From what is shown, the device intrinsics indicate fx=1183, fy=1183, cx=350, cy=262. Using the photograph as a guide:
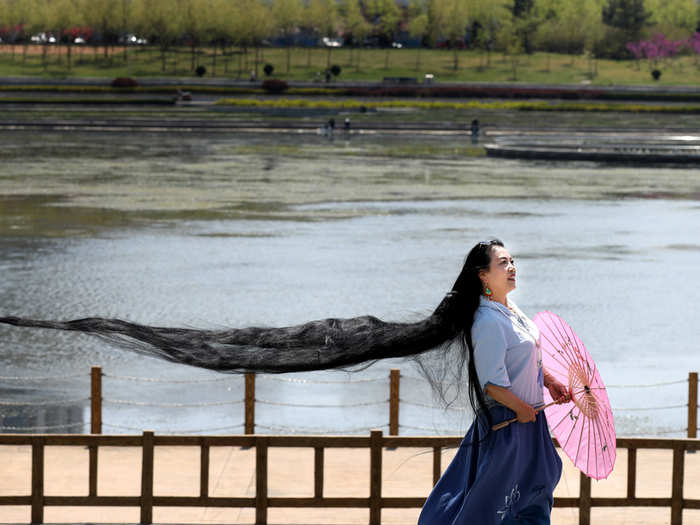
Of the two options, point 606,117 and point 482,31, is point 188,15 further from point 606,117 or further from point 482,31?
point 606,117

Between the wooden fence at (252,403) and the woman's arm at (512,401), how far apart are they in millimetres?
4609

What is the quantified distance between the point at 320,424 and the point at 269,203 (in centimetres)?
1754

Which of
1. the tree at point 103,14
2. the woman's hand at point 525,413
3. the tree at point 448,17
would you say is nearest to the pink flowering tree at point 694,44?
the tree at point 448,17

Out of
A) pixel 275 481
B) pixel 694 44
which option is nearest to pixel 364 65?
pixel 694 44

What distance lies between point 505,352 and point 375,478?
248cm

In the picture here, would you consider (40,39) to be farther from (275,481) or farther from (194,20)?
(275,481)

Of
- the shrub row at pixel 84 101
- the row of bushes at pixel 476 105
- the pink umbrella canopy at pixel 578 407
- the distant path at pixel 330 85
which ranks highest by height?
the distant path at pixel 330 85

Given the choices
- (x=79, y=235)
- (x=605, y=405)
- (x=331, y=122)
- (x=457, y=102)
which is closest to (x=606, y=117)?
(x=457, y=102)

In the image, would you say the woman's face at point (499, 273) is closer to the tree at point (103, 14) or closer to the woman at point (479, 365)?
the woman at point (479, 365)

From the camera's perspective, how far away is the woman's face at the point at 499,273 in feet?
16.2

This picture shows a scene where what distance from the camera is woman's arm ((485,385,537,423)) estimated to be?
16.0 ft

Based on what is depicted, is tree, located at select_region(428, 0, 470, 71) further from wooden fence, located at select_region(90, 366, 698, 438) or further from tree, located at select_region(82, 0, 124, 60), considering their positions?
wooden fence, located at select_region(90, 366, 698, 438)

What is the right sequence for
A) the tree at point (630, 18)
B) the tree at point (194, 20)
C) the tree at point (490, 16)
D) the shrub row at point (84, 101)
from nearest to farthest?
the shrub row at point (84, 101), the tree at point (194, 20), the tree at point (630, 18), the tree at point (490, 16)

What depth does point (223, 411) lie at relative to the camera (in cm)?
1106
